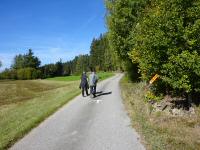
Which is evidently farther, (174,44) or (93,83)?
(93,83)

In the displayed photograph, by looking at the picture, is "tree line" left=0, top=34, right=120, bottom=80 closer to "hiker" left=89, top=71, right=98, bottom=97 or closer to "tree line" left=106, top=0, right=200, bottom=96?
"hiker" left=89, top=71, right=98, bottom=97

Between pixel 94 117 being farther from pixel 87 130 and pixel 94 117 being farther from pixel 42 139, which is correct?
pixel 42 139

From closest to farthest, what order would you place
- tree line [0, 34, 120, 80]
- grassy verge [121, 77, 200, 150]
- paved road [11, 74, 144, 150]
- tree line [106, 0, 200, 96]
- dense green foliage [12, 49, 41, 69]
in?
grassy verge [121, 77, 200, 150] < paved road [11, 74, 144, 150] < tree line [106, 0, 200, 96] < tree line [0, 34, 120, 80] < dense green foliage [12, 49, 41, 69]

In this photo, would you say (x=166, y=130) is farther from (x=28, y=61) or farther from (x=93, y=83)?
(x=28, y=61)

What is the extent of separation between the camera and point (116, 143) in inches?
376

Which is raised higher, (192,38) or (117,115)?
(192,38)

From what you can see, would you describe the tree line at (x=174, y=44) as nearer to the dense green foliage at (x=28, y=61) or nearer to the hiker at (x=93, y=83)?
the hiker at (x=93, y=83)

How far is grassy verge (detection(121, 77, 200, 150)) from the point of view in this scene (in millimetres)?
8857

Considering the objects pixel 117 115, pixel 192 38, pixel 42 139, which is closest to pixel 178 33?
pixel 192 38

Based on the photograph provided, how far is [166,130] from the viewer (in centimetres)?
1065

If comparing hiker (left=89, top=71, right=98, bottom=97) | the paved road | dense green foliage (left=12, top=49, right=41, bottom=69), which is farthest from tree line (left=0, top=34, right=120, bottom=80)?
the paved road

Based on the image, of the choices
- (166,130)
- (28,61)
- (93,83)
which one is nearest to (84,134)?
(166,130)

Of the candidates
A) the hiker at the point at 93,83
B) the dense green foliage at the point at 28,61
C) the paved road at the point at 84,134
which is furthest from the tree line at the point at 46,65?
the paved road at the point at 84,134

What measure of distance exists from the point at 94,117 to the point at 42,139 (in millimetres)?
4060
